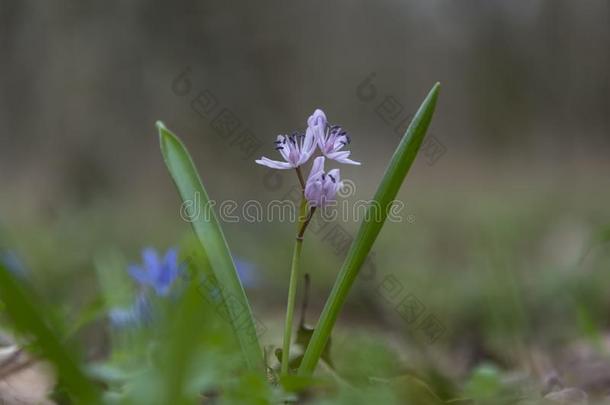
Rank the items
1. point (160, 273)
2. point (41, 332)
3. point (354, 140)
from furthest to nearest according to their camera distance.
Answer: point (354, 140), point (160, 273), point (41, 332)

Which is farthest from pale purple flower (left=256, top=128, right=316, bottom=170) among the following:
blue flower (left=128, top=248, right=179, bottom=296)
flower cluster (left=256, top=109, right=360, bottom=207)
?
blue flower (left=128, top=248, right=179, bottom=296)

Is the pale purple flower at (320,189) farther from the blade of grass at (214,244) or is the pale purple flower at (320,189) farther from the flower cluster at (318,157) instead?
the blade of grass at (214,244)

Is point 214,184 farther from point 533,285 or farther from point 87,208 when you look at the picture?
point 533,285

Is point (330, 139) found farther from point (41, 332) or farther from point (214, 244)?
point (41, 332)

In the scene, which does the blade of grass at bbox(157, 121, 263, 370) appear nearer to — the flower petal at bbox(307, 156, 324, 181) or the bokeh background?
the flower petal at bbox(307, 156, 324, 181)

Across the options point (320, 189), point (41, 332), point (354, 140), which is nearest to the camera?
point (41, 332)

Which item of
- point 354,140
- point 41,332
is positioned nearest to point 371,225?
point 41,332

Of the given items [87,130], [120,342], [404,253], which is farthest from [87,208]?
[120,342]
